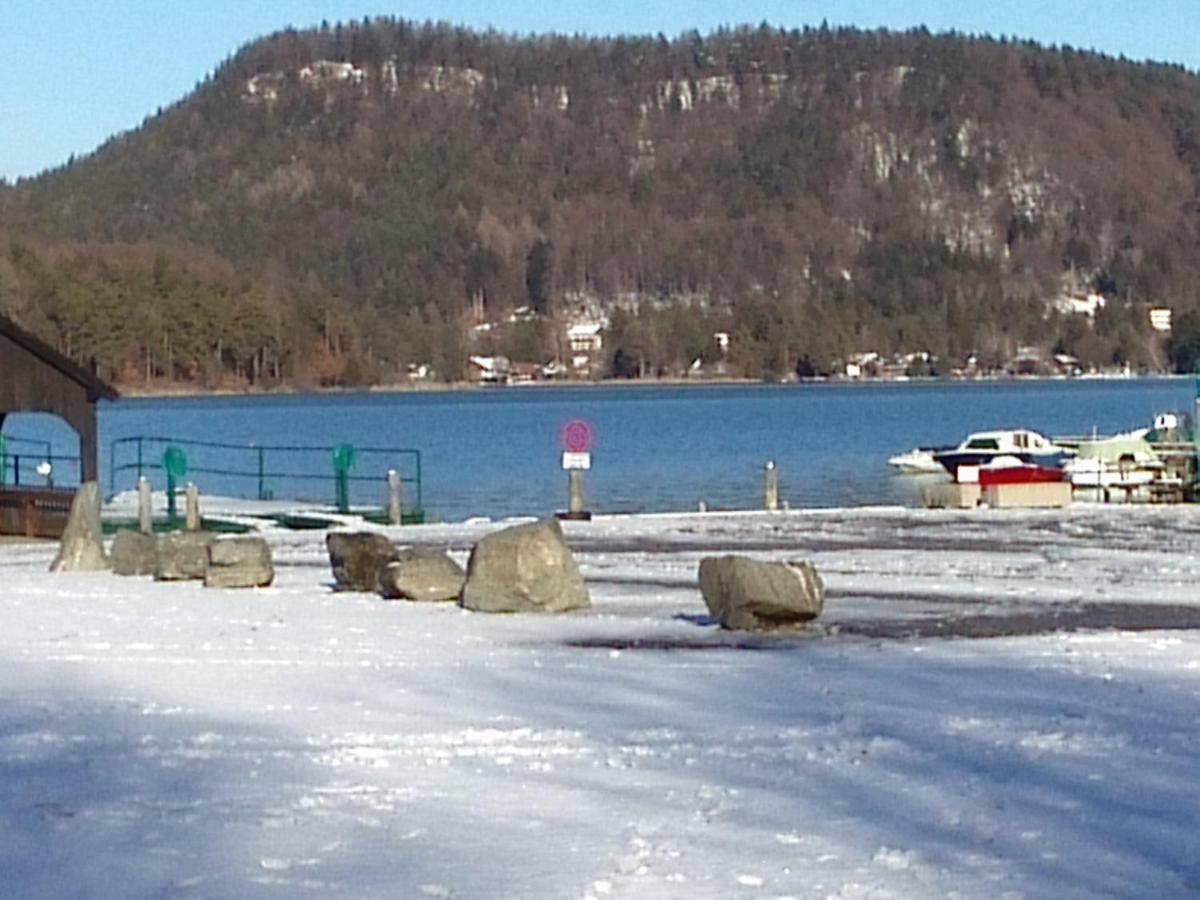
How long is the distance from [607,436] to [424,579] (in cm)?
8201

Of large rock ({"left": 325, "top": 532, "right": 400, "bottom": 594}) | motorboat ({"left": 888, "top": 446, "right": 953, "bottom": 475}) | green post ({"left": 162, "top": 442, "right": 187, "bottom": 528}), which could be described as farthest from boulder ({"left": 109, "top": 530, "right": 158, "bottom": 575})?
motorboat ({"left": 888, "top": 446, "right": 953, "bottom": 475})

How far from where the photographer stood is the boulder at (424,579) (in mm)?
20031

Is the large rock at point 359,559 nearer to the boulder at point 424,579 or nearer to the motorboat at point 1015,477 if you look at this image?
the boulder at point 424,579

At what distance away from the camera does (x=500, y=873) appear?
8836 millimetres

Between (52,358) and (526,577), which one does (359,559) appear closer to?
(526,577)

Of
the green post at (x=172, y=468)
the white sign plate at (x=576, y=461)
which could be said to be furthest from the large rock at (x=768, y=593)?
the green post at (x=172, y=468)

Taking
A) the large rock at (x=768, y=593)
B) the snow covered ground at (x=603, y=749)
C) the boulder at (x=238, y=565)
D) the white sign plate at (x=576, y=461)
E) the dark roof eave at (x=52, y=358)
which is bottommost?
the snow covered ground at (x=603, y=749)

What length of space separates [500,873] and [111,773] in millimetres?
2921

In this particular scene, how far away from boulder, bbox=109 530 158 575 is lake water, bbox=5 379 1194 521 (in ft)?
87.6

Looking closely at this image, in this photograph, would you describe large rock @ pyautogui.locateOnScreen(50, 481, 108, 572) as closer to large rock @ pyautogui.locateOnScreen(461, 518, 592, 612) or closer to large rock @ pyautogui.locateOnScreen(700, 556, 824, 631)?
large rock @ pyautogui.locateOnScreen(461, 518, 592, 612)

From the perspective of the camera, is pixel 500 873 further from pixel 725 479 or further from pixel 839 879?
pixel 725 479

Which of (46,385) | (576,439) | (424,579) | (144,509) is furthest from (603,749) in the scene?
(46,385)

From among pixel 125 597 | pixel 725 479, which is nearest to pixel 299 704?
pixel 125 597

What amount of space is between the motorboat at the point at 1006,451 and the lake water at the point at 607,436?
2020 mm
